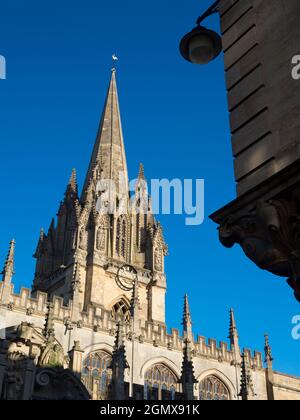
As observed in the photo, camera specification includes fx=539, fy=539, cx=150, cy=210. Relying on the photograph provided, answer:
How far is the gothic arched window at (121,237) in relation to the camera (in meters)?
41.3

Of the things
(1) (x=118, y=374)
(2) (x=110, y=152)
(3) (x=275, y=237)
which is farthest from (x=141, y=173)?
(3) (x=275, y=237)

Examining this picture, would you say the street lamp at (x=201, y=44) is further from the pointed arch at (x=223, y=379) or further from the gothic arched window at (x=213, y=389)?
the pointed arch at (x=223, y=379)

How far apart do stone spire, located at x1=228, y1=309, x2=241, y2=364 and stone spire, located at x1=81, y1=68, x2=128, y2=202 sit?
14.3m

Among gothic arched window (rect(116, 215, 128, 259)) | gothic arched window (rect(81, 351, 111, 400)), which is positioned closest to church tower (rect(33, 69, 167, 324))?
gothic arched window (rect(116, 215, 128, 259))

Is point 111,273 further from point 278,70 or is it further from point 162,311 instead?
point 278,70

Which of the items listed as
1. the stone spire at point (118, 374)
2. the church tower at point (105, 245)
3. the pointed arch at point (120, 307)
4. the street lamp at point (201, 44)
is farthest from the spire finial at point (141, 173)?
the street lamp at point (201, 44)

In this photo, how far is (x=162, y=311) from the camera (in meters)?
39.5

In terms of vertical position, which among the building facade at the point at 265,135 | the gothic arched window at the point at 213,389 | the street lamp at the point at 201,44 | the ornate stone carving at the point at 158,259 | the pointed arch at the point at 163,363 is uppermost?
the ornate stone carving at the point at 158,259

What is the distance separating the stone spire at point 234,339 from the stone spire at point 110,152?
46.9ft

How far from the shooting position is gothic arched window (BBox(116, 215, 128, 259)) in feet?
136

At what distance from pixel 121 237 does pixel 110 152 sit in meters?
9.72

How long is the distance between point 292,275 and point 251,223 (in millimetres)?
732

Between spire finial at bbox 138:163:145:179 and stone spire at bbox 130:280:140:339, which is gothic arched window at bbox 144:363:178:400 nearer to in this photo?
stone spire at bbox 130:280:140:339
